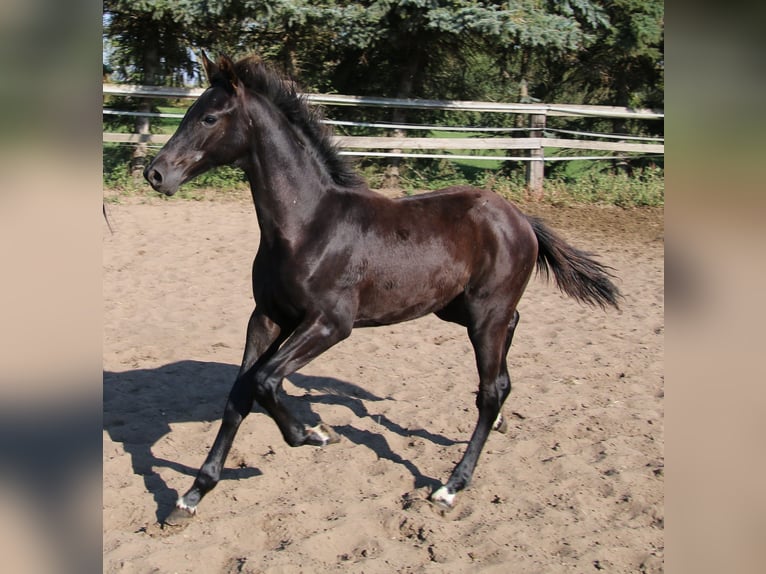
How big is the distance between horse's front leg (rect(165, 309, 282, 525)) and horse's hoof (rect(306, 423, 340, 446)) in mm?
403

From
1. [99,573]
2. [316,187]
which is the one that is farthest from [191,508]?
[99,573]

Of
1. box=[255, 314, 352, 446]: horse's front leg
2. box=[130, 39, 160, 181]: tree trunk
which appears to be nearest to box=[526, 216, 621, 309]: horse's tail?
box=[255, 314, 352, 446]: horse's front leg

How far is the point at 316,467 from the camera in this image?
4.23 meters

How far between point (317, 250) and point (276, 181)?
40 centimetres

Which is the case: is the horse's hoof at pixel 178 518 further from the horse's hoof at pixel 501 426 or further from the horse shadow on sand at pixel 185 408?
the horse's hoof at pixel 501 426

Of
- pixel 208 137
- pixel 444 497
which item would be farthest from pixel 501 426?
pixel 208 137

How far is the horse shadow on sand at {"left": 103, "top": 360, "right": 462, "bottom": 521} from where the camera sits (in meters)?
4.19

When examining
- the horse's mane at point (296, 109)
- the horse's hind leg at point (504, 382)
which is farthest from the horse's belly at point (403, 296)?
the horse's hind leg at point (504, 382)

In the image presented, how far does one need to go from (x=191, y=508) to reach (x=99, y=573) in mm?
2752

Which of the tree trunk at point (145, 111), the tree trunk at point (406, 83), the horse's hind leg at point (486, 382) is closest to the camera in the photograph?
the horse's hind leg at point (486, 382)

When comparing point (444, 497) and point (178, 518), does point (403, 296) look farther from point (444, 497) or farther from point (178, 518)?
point (178, 518)

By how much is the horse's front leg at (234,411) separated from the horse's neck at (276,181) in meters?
0.46

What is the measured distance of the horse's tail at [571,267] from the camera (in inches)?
189
